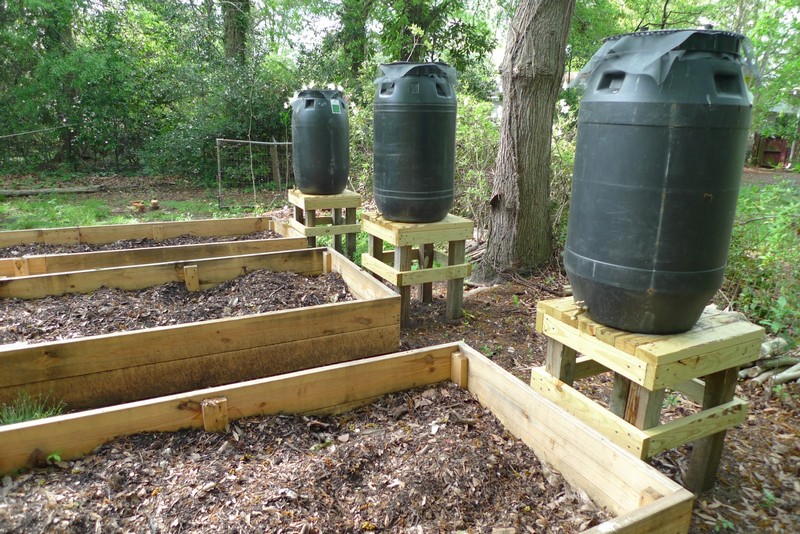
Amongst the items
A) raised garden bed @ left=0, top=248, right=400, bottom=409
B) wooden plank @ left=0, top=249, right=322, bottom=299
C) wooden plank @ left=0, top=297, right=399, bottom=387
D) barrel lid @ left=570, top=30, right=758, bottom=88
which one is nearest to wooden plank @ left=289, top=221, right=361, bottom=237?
wooden plank @ left=0, top=249, right=322, bottom=299

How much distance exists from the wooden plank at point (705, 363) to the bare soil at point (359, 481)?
540 mm

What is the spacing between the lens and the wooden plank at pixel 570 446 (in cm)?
173

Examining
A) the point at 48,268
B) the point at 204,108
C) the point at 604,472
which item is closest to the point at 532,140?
the point at 604,472

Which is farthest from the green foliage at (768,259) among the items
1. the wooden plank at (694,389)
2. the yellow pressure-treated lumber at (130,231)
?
the yellow pressure-treated lumber at (130,231)

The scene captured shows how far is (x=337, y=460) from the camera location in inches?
84.0

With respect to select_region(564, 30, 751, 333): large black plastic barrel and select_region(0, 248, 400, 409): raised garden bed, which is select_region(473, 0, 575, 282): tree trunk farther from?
select_region(564, 30, 751, 333): large black plastic barrel

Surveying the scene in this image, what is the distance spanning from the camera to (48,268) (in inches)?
165

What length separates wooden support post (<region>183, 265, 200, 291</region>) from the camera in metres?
4.04

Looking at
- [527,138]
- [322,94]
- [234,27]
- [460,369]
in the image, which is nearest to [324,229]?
[322,94]

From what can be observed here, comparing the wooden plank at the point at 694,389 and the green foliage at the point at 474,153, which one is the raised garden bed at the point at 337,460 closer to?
the wooden plank at the point at 694,389

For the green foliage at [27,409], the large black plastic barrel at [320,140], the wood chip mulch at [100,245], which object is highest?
the large black plastic barrel at [320,140]

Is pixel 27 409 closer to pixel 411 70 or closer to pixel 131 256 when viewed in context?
pixel 131 256

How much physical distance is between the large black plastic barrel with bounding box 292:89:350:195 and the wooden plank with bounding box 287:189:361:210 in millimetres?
102

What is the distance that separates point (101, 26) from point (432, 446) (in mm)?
13289
